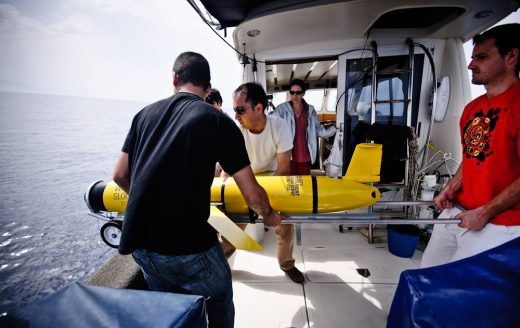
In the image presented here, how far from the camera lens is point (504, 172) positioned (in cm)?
140

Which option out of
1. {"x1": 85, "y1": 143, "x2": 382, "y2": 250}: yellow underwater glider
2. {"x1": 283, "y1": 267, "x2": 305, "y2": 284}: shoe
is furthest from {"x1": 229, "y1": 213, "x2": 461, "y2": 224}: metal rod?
{"x1": 283, "y1": 267, "x2": 305, "y2": 284}: shoe

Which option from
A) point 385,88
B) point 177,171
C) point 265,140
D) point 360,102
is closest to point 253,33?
point 265,140

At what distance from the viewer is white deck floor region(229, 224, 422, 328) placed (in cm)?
198

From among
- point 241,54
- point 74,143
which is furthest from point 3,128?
point 241,54

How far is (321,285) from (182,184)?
79.7 inches

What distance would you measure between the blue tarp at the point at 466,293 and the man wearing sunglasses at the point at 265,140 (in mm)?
1419

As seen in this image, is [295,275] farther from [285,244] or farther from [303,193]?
[303,193]

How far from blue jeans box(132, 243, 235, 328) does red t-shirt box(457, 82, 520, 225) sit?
1.77 metres

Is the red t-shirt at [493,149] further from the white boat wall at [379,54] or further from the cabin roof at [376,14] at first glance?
the white boat wall at [379,54]

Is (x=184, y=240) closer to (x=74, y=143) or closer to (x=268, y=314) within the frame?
(x=268, y=314)

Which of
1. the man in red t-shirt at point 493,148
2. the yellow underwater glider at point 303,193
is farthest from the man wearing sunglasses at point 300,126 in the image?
the man in red t-shirt at point 493,148

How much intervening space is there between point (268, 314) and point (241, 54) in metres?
3.55

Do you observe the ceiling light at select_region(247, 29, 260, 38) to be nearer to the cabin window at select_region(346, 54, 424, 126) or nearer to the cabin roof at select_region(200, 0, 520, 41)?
the cabin roof at select_region(200, 0, 520, 41)

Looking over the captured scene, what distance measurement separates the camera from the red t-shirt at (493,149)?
1.35m
